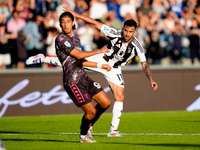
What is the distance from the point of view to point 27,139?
10414 mm

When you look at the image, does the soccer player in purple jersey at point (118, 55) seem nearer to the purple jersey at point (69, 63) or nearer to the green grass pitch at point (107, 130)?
the green grass pitch at point (107, 130)

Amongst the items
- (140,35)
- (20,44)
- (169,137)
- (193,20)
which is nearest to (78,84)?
(169,137)

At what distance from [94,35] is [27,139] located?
26.6 feet

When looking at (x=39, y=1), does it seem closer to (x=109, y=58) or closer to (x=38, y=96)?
(x=38, y=96)

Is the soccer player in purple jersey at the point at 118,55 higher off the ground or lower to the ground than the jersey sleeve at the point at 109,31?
lower

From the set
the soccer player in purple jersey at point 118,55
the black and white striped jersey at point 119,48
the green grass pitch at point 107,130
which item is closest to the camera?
the green grass pitch at point 107,130

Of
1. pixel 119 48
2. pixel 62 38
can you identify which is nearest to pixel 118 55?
pixel 119 48

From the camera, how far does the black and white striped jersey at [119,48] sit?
1105cm

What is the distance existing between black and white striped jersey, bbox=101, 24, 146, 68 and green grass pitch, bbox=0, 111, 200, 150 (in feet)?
5.75

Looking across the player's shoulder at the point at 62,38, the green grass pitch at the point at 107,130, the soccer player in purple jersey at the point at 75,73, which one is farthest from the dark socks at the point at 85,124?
the player's shoulder at the point at 62,38

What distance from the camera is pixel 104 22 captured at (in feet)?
60.0

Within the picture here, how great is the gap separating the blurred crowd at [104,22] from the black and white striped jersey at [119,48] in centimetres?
582

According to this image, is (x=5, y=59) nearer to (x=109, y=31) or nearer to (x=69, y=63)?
(x=109, y=31)

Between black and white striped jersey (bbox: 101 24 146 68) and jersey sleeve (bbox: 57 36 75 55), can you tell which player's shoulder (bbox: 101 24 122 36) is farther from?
jersey sleeve (bbox: 57 36 75 55)
